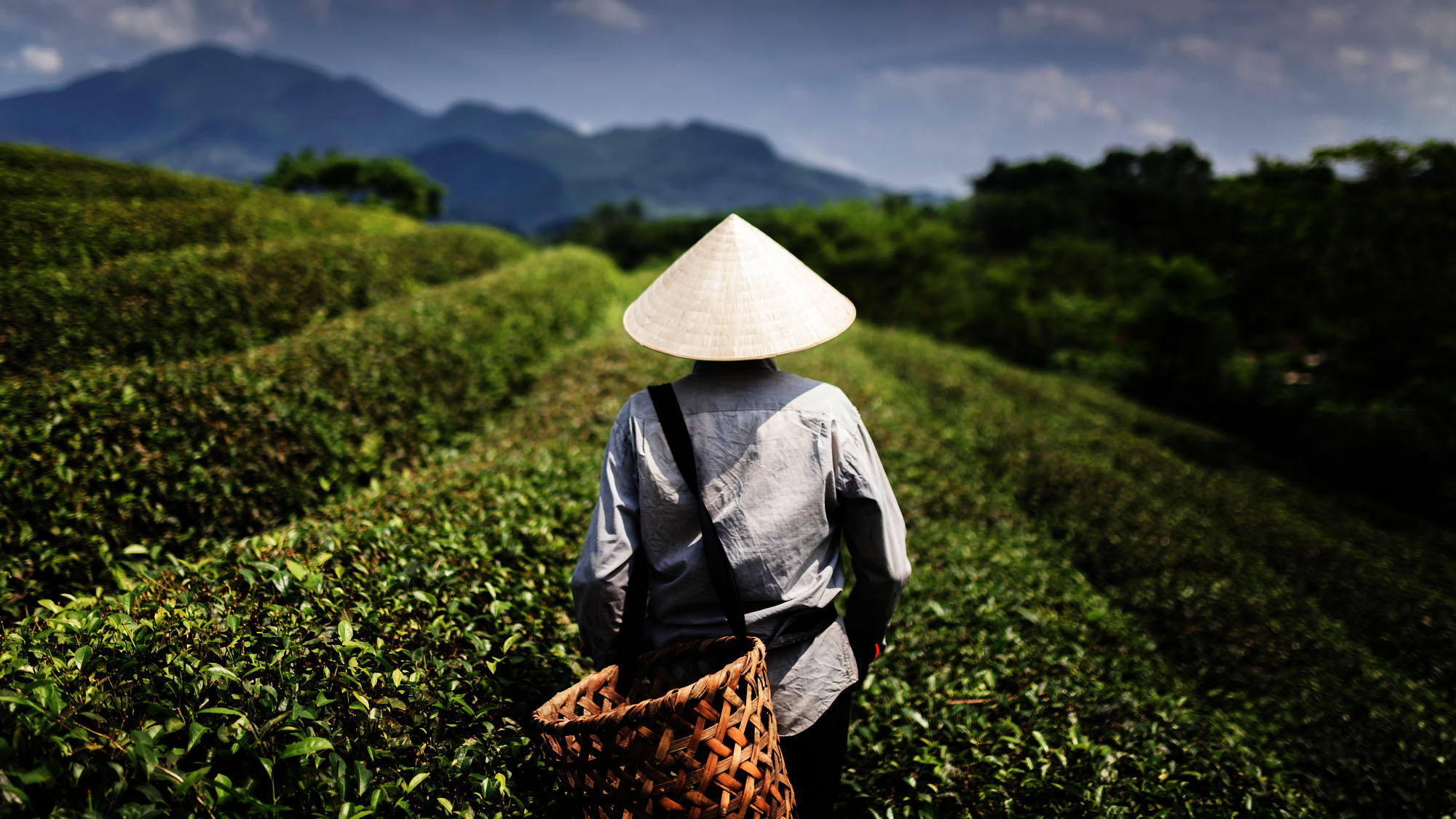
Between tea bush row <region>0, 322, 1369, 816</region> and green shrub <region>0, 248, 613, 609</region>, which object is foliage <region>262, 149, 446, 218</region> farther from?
tea bush row <region>0, 322, 1369, 816</region>

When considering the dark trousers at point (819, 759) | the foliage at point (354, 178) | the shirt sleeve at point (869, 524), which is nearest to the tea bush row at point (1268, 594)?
the dark trousers at point (819, 759)

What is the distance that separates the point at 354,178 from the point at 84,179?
27.9 meters

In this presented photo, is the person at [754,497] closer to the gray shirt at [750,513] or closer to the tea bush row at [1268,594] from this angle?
the gray shirt at [750,513]

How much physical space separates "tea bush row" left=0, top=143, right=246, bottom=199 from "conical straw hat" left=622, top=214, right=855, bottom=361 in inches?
414

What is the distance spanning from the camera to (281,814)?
1550mm

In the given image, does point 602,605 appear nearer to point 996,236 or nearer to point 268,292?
point 268,292

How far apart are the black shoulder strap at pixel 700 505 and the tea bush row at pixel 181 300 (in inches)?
240

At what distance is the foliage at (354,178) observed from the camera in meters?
32.0

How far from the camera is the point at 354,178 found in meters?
33.4

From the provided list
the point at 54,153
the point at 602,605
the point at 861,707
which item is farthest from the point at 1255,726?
the point at 54,153

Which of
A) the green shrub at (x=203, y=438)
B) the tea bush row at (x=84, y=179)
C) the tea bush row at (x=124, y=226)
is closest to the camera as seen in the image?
the green shrub at (x=203, y=438)

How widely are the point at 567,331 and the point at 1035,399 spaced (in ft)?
29.6

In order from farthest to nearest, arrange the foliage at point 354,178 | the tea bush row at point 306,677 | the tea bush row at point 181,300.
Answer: the foliage at point 354,178, the tea bush row at point 181,300, the tea bush row at point 306,677

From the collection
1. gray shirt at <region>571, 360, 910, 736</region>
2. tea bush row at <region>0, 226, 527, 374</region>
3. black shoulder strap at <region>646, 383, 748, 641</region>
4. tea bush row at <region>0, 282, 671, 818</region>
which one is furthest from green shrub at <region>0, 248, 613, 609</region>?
black shoulder strap at <region>646, 383, 748, 641</region>
